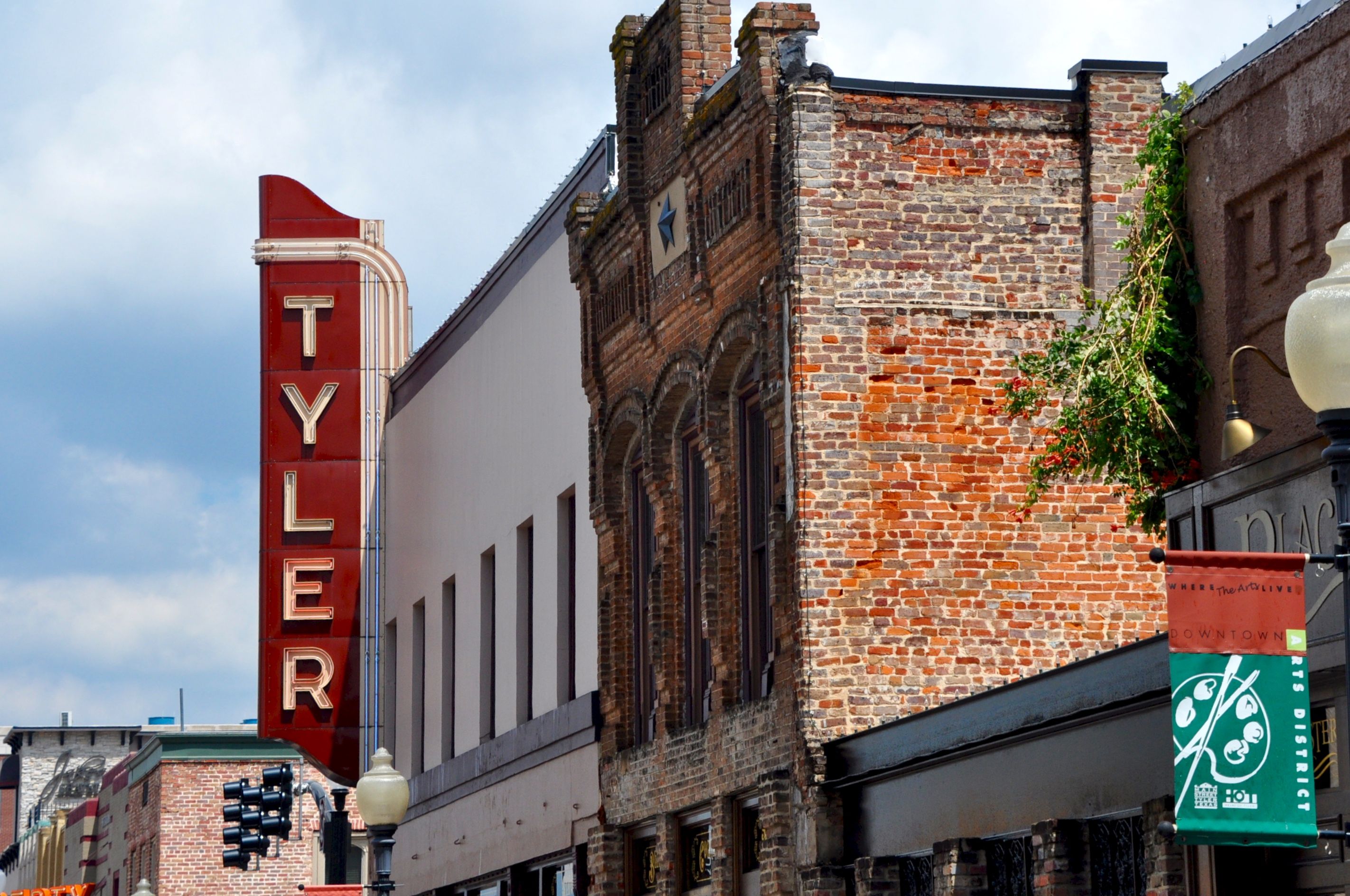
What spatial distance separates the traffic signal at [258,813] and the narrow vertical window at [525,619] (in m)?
3.71

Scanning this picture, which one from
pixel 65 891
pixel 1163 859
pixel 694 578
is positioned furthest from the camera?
pixel 65 891

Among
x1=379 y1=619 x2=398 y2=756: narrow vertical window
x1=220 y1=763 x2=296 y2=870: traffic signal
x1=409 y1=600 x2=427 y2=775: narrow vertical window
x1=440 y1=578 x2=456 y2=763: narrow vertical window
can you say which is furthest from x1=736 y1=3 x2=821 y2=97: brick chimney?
x1=379 y1=619 x2=398 y2=756: narrow vertical window

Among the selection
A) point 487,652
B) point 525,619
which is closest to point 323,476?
point 487,652

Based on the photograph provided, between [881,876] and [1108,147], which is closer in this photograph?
[881,876]

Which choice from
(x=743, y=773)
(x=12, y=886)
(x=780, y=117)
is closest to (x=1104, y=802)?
(x=743, y=773)

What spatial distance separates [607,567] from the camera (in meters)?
24.2

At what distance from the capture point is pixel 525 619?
28.9 metres

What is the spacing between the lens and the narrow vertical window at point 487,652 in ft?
100

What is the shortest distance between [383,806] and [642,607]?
6.01 metres

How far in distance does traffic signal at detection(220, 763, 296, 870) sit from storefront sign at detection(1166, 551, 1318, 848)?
17.4 m

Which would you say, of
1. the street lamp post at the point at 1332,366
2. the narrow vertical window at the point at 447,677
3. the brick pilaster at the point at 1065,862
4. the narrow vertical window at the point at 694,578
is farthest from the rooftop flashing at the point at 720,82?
the narrow vertical window at the point at 447,677

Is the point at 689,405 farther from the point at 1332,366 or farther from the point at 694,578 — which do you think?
the point at 1332,366

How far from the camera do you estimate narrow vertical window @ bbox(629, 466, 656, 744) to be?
76.1ft

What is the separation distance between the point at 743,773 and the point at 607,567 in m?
5.18
